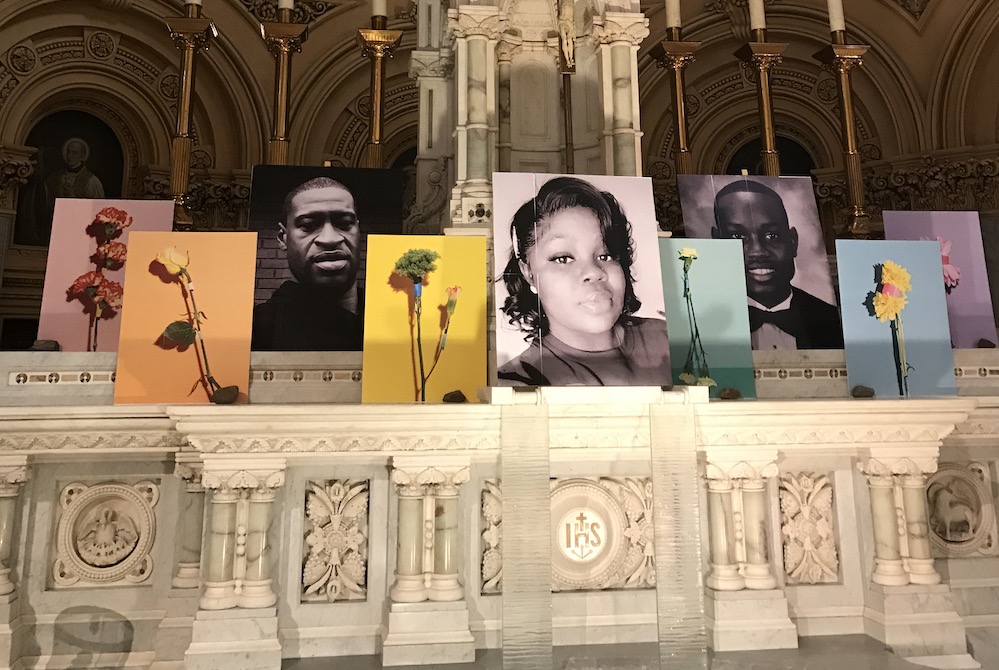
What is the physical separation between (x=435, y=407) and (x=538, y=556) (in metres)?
0.90

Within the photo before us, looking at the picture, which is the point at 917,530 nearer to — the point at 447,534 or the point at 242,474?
the point at 447,534

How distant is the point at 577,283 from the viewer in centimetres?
438

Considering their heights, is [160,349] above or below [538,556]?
above

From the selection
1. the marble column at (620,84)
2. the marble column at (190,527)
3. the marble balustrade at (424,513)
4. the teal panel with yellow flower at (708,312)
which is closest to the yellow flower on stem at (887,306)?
the teal panel with yellow flower at (708,312)

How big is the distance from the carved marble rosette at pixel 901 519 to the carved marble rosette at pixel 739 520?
0.61 meters

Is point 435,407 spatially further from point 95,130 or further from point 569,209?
point 95,130

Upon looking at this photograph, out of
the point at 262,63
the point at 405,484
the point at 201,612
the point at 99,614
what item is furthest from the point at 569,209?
the point at 262,63

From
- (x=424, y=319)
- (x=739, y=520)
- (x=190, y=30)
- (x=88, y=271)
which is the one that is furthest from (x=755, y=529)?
(x=190, y=30)

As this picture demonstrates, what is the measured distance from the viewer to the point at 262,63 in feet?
36.6

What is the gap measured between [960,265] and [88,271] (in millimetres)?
6671

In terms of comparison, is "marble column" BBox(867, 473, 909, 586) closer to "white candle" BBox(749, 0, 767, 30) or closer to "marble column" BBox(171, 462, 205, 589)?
"marble column" BBox(171, 462, 205, 589)

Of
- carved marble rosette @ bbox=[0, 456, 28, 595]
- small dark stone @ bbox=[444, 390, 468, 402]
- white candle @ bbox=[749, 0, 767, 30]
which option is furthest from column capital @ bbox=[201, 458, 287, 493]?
white candle @ bbox=[749, 0, 767, 30]

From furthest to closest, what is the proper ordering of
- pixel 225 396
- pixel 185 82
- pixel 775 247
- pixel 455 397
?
pixel 185 82 → pixel 775 247 → pixel 455 397 → pixel 225 396

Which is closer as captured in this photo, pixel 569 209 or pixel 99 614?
pixel 99 614
